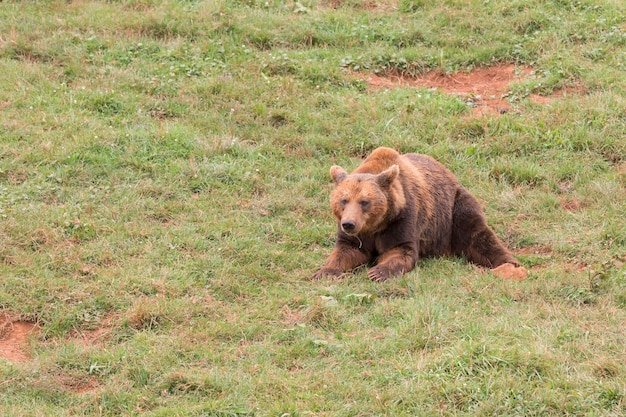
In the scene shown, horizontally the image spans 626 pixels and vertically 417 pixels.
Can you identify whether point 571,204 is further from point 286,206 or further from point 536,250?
point 286,206

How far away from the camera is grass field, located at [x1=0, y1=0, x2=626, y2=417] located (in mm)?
5895

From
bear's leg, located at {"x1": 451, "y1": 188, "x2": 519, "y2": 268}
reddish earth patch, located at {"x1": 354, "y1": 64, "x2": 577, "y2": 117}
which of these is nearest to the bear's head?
bear's leg, located at {"x1": 451, "y1": 188, "x2": 519, "y2": 268}

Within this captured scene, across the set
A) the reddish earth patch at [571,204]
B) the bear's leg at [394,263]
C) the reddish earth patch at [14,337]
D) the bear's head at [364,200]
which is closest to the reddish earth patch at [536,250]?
the reddish earth patch at [571,204]

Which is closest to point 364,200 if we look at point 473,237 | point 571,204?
point 473,237

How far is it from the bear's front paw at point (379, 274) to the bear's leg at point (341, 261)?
0.25 m

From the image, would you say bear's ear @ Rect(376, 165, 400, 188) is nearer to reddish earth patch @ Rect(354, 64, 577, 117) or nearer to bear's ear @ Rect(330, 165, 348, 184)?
bear's ear @ Rect(330, 165, 348, 184)

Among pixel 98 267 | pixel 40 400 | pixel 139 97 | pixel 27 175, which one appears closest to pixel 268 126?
pixel 139 97

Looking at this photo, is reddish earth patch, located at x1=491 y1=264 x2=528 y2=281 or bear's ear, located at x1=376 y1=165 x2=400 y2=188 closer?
reddish earth patch, located at x1=491 y1=264 x2=528 y2=281

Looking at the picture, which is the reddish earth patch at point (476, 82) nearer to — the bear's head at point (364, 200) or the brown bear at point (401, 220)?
the brown bear at point (401, 220)

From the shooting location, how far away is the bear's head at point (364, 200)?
776 centimetres

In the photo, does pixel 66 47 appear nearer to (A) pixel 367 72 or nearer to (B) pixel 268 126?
(B) pixel 268 126

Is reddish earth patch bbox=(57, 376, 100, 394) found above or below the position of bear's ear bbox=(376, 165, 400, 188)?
below

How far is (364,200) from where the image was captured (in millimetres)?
7832

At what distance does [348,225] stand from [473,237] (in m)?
1.37
